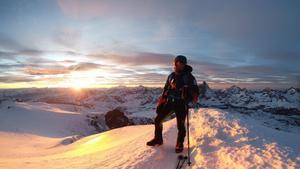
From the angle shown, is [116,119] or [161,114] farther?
[116,119]

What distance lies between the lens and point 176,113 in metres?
10.6

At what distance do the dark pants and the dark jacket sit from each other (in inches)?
10.6

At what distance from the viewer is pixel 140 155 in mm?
9852

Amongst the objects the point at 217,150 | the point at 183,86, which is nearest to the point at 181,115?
the point at 183,86

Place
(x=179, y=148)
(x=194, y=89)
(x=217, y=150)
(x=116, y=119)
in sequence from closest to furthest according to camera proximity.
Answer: (x=217, y=150) < (x=179, y=148) < (x=194, y=89) < (x=116, y=119)

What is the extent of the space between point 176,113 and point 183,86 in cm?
97

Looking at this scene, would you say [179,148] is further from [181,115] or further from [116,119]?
[116,119]

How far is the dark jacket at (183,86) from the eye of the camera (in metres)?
10.3

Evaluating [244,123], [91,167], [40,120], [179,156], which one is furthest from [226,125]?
[40,120]

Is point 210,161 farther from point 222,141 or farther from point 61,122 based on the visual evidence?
point 61,122

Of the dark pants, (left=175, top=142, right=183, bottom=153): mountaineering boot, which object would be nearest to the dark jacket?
the dark pants

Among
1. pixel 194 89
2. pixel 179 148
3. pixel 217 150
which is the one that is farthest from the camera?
pixel 194 89

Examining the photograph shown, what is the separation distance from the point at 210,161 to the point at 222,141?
46.2 inches

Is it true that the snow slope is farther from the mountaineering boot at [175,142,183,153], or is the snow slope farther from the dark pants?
the dark pants
